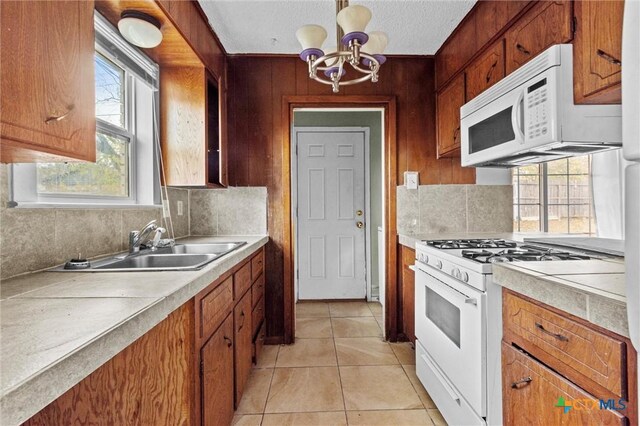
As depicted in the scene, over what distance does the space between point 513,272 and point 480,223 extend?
1.62m

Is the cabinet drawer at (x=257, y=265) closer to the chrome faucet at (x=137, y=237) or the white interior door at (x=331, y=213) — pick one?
the chrome faucet at (x=137, y=237)

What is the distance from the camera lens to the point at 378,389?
1938 mm

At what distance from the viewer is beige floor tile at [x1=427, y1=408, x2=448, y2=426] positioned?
1.64 meters

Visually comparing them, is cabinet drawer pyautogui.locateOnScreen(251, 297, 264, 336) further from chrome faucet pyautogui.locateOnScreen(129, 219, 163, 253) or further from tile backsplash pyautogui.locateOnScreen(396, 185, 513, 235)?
tile backsplash pyautogui.locateOnScreen(396, 185, 513, 235)

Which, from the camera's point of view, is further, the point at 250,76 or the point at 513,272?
the point at 250,76

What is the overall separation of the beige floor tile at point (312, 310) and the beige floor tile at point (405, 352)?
0.87m

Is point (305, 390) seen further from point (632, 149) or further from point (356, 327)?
point (632, 149)

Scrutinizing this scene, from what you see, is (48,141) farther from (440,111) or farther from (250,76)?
(440,111)

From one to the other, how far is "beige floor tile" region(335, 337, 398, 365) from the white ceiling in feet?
7.72

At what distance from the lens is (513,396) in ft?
3.71

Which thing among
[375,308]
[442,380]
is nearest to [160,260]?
[442,380]

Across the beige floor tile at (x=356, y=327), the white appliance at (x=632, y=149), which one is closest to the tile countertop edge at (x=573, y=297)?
the white appliance at (x=632, y=149)

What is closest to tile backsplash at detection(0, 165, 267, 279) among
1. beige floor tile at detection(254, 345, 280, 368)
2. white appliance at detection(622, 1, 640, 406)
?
beige floor tile at detection(254, 345, 280, 368)

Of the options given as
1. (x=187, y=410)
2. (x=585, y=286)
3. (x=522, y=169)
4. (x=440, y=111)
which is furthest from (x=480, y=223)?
(x=187, y=410)
